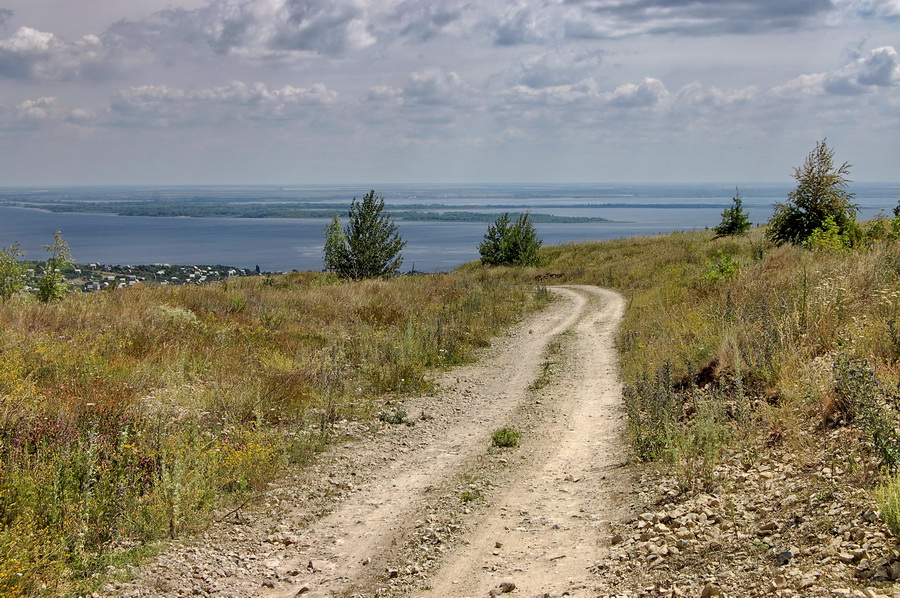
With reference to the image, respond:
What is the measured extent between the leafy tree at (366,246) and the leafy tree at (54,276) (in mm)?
23190

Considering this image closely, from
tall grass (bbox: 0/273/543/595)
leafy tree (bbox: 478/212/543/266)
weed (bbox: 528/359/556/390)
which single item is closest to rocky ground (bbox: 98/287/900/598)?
tall grass (bbox: 0/273/543/595)

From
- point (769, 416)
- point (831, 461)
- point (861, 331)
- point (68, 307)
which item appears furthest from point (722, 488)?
point (68, 307)

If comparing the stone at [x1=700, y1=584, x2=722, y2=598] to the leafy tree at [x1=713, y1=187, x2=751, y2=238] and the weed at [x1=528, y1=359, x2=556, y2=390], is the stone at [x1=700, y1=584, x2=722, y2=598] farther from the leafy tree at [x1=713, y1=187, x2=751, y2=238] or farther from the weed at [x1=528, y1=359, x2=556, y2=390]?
the leafy tree at [x1=713, y1=187, x2=751, y2=238]

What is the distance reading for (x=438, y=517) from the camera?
249 inches

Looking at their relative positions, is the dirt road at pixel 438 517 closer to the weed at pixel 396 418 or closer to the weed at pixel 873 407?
the weed at pixel 396 418

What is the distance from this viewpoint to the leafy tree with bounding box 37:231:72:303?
14445mm

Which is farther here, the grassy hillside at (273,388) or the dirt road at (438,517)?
the grassy hillside at (273,388)

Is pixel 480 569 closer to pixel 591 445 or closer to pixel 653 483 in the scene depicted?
pixel 653 483

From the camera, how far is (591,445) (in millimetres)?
8516

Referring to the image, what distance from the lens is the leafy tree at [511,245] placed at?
52.2 meters

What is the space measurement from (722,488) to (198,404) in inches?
245

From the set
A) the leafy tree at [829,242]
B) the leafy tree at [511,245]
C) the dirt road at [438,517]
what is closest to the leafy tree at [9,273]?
the dirt road at [438,517]

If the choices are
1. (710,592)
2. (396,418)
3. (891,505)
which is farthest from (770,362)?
(396,418)

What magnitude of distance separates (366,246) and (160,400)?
102 ft
